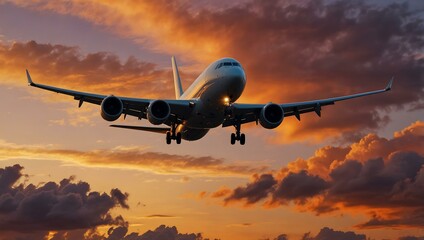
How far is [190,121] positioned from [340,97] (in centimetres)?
1598

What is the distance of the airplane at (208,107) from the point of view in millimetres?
49094

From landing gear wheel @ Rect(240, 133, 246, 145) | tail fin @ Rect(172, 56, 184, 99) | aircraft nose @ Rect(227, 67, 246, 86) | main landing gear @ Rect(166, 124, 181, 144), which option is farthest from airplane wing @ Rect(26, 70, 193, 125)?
tail fin @ Rect(172, 56, 184, 99)

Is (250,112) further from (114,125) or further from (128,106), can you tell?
(114,125)

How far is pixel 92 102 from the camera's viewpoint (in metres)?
56.4

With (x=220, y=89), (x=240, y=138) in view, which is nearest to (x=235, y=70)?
(x=220, y=89)

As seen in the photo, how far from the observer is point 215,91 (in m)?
49.3

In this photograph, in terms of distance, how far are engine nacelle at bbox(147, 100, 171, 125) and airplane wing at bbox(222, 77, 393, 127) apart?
5.36m

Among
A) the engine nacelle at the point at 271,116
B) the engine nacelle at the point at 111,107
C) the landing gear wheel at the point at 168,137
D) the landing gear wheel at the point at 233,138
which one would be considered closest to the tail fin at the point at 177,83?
the landing gear wheel at the point at 168,137

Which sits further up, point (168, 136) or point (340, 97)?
point (340, 97)

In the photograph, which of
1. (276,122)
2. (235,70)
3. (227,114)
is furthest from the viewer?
(276,122)

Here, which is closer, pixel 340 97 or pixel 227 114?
pixel 227 114

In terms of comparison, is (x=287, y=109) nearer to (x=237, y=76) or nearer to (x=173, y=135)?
(x=173, y=135)

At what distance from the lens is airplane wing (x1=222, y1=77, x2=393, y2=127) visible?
55.5 metres

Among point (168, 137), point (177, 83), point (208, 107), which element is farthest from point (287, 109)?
point (177, 83)
